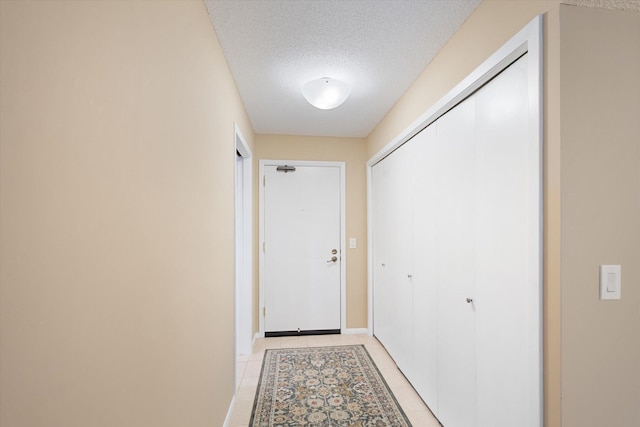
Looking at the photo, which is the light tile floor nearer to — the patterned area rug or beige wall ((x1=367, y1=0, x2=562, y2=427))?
the patterned area rug

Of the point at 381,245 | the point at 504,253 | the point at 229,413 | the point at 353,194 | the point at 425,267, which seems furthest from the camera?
the point at 353,194

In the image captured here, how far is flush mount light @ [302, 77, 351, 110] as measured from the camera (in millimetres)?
2090

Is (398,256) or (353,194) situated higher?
(353,194)

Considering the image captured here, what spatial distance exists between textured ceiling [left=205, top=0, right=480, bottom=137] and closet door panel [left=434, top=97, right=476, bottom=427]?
463mm

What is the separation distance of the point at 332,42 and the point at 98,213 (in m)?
1.62

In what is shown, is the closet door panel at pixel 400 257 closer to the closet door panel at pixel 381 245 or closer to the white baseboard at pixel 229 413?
the closet door panel at pixel 381 245

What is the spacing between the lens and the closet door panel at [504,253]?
1.21m

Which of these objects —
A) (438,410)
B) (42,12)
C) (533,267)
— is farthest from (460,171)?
(42,12)

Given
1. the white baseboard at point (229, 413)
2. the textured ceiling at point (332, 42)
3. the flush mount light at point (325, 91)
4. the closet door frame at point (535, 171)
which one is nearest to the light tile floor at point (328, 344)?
the white baseboard at point (229, 413)

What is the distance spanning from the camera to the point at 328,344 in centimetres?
335
